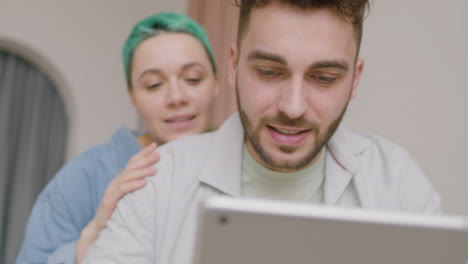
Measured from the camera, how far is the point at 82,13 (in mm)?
3479

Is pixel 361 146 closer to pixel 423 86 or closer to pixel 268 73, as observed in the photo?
pixel 268 73

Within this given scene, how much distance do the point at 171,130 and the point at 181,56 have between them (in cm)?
23

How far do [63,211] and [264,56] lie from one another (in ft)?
2.72

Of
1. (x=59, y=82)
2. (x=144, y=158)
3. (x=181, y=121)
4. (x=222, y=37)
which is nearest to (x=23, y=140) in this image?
(x=59, y=82)

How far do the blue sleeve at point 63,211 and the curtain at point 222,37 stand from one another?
1.08m

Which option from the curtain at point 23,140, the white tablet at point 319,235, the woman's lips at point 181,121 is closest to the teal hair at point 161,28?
the woman's lips at point 181,121

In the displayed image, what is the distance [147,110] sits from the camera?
144 cm

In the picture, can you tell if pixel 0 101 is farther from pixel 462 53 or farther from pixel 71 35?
pixel 462 53

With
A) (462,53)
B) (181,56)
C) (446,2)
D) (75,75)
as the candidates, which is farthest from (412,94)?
(75,75)

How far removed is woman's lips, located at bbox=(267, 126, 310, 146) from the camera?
944mm

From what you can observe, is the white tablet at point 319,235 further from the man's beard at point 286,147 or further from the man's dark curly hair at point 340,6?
the man's dark curly hair at point 340,6

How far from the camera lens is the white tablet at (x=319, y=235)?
1.42 ft

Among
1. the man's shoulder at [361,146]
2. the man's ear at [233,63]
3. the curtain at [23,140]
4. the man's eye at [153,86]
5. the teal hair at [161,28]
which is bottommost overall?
the curtain at [23,140]

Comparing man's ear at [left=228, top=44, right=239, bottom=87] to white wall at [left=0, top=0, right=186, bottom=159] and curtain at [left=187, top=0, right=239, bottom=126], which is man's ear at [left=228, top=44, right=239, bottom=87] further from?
white wall at [left=0, top=0, right=186, bottom=159]
